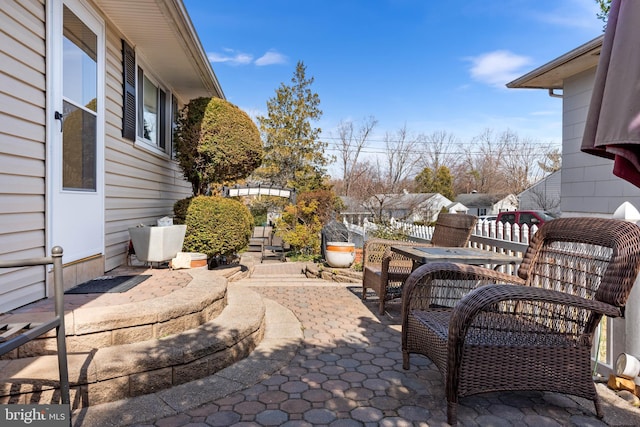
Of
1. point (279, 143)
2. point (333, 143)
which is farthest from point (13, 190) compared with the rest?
point (333, 143)

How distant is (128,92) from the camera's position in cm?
483

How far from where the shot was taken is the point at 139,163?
17.5ft

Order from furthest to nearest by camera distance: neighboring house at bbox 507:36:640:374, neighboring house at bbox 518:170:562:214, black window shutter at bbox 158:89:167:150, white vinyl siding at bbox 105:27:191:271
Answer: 1. neighboring house at bbox 518:170:562:214
2. black window shutter at bbox 158:89:167:150
3. neighboring house at bbox 507:36:640:374
4. white vinyl siding at bbox 105:27:191:271

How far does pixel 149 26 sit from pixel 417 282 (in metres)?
4.27

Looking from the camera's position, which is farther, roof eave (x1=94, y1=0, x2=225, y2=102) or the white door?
roof eave (x1=94, y1=0, x2=225, y2=102)

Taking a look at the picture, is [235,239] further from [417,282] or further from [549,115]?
[549,115]

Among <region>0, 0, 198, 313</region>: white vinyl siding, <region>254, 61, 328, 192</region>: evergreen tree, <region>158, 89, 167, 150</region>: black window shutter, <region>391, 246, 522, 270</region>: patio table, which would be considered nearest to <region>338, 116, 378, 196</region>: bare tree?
<region>254, 61, 328, 192</region>: evergreen tree

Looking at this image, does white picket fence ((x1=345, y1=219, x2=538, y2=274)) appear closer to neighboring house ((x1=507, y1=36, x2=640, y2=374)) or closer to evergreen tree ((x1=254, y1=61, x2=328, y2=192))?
neighboring house ((x1=507, y1=36, x2=640, y2=374))

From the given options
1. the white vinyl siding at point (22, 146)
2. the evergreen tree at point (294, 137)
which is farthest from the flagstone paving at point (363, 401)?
the evergreen tree at point (294, 137)

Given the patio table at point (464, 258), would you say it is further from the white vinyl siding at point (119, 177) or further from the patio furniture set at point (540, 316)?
the white vinyl siding at point (119, 177)

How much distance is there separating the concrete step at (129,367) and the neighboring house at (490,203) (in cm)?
2777

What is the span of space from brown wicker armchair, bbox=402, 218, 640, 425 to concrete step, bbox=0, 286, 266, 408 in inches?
52.6

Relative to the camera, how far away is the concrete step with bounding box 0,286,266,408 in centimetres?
192

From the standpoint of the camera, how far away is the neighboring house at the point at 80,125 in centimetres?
273
